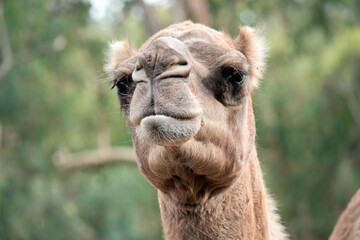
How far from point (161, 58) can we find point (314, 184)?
13.7m

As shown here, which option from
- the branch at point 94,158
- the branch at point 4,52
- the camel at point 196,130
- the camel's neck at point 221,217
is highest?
the branch at point 4,52

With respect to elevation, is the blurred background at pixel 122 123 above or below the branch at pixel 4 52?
below

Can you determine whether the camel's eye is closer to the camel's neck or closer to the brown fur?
the camel's neck

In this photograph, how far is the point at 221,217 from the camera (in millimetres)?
3965

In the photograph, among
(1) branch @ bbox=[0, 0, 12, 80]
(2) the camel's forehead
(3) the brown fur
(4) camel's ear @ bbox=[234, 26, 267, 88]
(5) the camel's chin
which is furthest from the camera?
(1) branch @ bbox=[0, 0, 12, 80]

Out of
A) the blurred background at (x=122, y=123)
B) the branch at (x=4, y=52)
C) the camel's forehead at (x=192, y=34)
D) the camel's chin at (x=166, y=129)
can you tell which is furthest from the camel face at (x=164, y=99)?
the branch at (x=4, y=52)

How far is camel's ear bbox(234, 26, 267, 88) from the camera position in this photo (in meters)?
4.45

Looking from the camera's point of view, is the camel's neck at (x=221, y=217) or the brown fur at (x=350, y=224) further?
the brown fur at (x=350, y=224)

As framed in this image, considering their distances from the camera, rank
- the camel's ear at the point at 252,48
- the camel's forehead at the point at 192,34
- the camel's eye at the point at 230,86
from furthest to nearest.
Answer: the camel's ear at the point at 252,48 < the camel's forehead at the point at 192,34 < the camel's eye at the point at 230,86

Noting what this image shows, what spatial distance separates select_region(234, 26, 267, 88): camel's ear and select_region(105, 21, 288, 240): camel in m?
0.01

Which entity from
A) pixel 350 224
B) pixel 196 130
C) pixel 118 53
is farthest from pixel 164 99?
pixel 350 224

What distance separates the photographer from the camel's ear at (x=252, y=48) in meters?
4.45

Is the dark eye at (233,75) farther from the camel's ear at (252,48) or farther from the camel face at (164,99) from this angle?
the camel's ear at (252,48)

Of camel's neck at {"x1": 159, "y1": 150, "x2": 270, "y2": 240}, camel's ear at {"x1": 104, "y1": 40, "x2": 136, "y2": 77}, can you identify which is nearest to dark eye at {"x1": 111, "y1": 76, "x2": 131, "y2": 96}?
→ camel's ear at {"x1": 104, "y1": 40, "x2": 136, "y2": 77}
